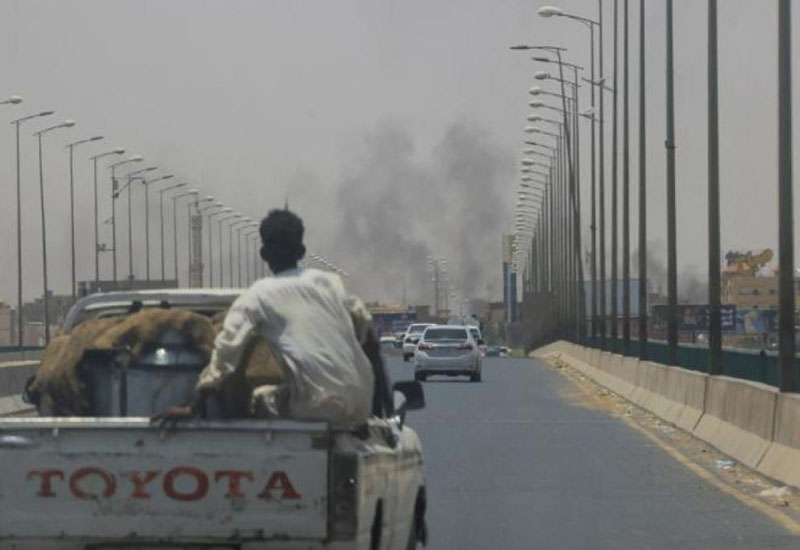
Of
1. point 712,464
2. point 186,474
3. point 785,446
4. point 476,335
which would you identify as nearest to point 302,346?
point 186,474

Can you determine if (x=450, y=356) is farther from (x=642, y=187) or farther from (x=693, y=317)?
(x=693, y=317)

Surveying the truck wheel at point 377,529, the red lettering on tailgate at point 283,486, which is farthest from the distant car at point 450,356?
the red lettering on tailgate at point 283,486

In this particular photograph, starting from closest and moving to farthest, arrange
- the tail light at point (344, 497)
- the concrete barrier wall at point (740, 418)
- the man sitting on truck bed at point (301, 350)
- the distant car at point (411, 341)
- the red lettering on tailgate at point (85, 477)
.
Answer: the tail light at point (344, 497), the red lettering on tailgate at point (85, 477), the man sitting on truck bed at point (301, 350), the concrete barrier wall at point (740, 418), the distant car at point (411, 341)

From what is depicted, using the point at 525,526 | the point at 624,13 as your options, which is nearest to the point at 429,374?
the point at 624,13

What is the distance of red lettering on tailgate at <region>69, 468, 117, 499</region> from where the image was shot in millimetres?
10953

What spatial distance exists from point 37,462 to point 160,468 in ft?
1.79

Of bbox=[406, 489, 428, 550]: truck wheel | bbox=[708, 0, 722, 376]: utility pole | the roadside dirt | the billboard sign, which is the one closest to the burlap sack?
bbox=[406, 489, 428, 550]: truck wheel

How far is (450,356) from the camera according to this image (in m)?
66.6

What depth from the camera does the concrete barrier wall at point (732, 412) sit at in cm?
2452

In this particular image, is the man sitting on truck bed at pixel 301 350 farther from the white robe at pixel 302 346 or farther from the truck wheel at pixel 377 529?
the truck wheel at pixel 377 529

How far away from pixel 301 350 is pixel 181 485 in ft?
2.58

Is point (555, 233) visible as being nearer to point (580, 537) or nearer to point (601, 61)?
point (601, 61)

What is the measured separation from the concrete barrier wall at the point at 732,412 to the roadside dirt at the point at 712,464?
137 mm

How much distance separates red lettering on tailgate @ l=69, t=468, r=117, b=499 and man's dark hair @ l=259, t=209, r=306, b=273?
1281 millimetres
